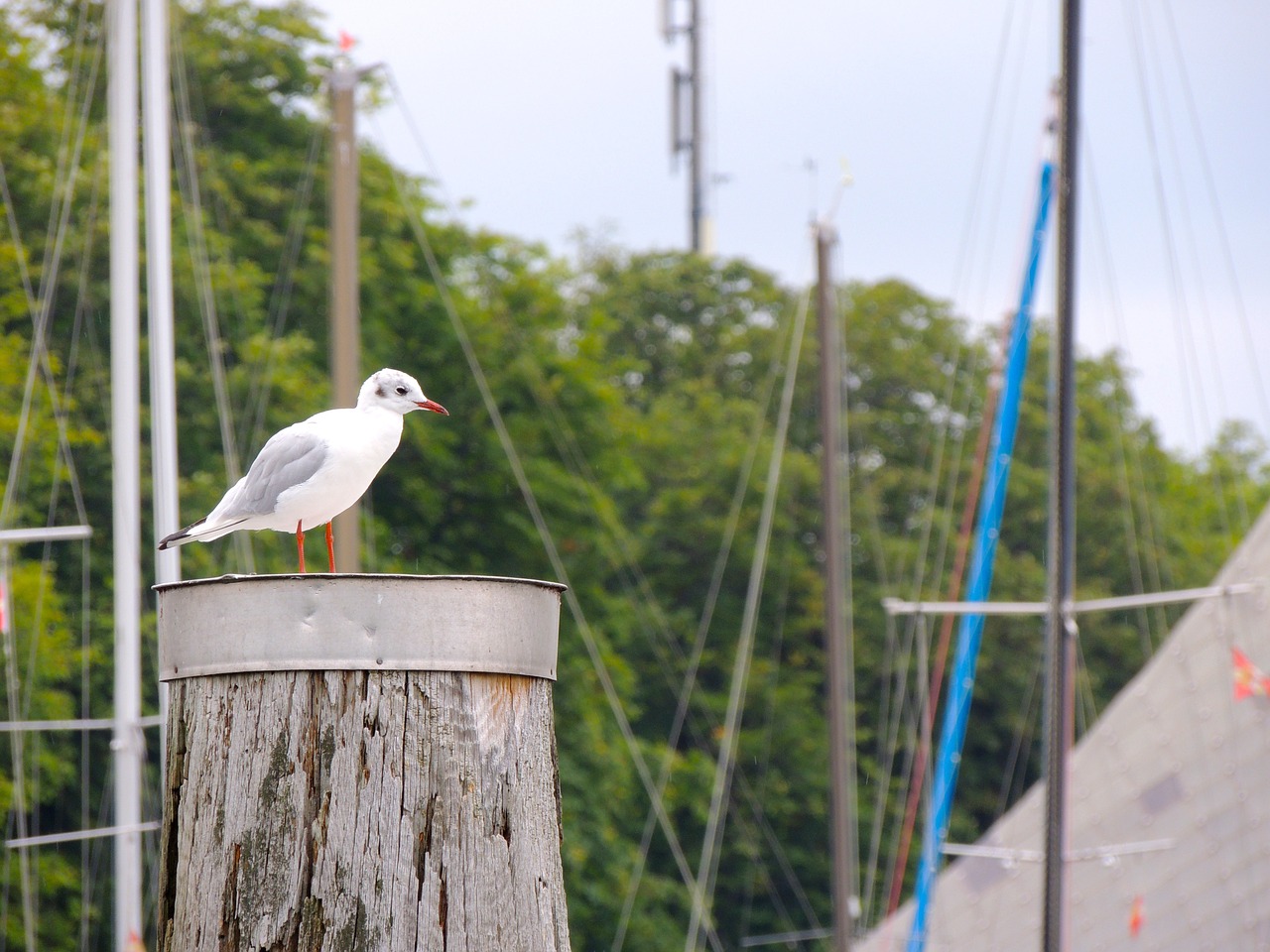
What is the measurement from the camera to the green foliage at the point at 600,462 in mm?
19656

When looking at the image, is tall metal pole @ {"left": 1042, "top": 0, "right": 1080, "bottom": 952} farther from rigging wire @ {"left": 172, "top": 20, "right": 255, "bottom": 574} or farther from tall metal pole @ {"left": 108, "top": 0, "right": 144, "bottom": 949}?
rigging wire @ {"left": 172, "top": 20, "right": 255, "bottom": 574}

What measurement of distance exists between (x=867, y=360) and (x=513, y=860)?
31.2 meters

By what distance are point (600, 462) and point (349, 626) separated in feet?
75.8

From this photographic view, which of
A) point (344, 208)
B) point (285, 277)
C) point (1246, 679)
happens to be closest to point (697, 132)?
point (285, 277)

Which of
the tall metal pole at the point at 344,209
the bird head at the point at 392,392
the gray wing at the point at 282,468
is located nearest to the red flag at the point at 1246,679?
the tall metal pole at the point at 344,209

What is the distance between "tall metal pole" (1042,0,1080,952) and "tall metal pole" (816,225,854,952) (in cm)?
579

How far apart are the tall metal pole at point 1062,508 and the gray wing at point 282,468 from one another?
266 inches

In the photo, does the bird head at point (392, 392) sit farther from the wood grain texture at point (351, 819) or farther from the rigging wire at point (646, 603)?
the rigging wire at point (646, 603)

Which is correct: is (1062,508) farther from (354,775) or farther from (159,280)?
(354,775)

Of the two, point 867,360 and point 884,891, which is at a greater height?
point 867,360

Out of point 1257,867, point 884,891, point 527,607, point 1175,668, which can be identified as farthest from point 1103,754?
point 527,607

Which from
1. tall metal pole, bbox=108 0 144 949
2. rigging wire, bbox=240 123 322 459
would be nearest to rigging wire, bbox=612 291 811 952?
rigging wire, bbox=240 123 322 459

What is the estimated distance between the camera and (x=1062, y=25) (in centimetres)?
1163

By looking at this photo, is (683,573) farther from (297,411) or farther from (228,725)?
(228,725)
